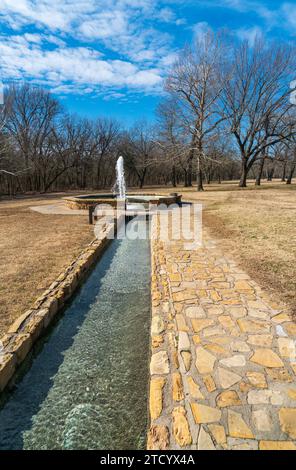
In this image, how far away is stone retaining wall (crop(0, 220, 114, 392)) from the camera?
238 centimetres

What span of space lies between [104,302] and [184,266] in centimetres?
155

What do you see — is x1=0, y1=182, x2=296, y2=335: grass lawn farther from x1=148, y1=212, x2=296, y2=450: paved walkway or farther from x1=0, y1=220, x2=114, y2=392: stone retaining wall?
x1=148, y1=212, x2=296, y2=450: paved walkway

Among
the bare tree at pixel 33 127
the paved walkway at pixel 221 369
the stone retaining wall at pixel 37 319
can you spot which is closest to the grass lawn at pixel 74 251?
the stone retaining wall at pixel 37 319

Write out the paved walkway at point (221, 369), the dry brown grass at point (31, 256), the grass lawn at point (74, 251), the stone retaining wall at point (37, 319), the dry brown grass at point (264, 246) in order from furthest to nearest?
the dry brown grass at point (264, 246), the grass lawn at point (74, 251), the dry brown grass at point (31, 256), the stone retaining wall at point (37, 319), the paved walkway at point (221, 369)

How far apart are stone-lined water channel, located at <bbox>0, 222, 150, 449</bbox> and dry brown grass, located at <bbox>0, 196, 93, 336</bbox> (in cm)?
62

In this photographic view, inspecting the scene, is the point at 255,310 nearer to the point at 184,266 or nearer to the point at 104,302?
the point at 184,266

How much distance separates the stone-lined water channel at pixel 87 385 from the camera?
192 cm

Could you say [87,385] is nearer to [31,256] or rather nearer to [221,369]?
[221,369]

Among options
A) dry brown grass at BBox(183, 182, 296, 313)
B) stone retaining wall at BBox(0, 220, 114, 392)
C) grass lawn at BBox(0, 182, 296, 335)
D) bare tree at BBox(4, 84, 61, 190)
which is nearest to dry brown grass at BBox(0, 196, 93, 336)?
grass lawn at BBox(0, 182, 296, 335)

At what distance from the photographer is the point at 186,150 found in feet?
73.6

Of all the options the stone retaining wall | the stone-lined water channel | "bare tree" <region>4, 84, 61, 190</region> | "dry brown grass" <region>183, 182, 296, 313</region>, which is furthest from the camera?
"bare tree" <region>4, 84, 61, 190</region>

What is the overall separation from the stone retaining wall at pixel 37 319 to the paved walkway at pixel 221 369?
4.26 feet

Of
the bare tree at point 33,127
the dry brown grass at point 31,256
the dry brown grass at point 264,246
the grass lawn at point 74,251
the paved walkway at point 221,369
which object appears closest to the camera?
the paved walkway at point 221,369

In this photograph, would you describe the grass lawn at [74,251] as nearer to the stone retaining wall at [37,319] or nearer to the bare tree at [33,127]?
A: the stone retaining wall at [37,319]
